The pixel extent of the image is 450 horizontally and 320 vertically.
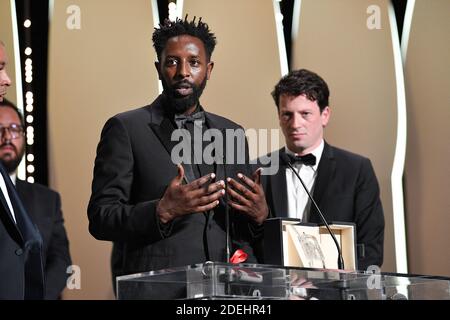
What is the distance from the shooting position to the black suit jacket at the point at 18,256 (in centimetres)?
283

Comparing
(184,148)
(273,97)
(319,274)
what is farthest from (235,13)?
(319,274)

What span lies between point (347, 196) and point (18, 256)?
Answer: 80.0 inches

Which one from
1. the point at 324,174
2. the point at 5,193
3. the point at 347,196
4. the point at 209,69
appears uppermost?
the point at 209,69

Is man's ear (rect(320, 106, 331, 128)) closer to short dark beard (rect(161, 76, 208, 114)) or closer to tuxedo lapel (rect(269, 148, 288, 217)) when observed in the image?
tuxedo lapel (rect(269, 148, 288, 217))

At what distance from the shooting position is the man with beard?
385 cm

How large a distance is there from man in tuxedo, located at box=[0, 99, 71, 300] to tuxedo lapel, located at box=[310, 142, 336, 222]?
3.96 ft

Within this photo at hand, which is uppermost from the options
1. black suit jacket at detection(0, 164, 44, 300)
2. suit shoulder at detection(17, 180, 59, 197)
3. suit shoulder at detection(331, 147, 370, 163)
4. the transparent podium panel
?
suit shoulder at detection(331, 147, 370, 163)

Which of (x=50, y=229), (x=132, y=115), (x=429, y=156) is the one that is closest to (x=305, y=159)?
(x=429, y=156)

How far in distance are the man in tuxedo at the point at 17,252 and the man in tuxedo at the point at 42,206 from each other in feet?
3.00

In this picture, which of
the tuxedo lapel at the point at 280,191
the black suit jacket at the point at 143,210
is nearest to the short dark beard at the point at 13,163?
the black suit jacket at the point at 143,210

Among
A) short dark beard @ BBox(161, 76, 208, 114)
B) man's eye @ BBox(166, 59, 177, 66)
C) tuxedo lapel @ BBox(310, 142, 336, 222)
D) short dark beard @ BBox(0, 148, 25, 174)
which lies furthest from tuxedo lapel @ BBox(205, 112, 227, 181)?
short dark beard @ BBox(0, 148, 25, 174)

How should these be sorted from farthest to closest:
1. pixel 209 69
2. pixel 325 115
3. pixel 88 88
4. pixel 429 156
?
pixel 429 156
pixel 325 115
pixel 209 69
pixel 88 88

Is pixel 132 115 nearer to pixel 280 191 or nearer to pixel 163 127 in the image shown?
pixel 163 127

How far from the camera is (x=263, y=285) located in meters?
2.34
